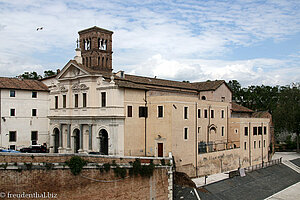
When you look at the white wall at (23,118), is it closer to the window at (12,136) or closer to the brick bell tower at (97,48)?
the window at (12,136)

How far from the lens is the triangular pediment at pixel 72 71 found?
3534 cm

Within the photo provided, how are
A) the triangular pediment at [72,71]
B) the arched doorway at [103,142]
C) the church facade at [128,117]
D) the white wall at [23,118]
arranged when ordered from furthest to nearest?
the white wall at [23,118] → the triangular pediment at [72,71] → the arched doorway at [103,142] → the church facade at [128,117]

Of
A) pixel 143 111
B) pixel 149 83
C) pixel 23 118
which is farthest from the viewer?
pixel 23 118

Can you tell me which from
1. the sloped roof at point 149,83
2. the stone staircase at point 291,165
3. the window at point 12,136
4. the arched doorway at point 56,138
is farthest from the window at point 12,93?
the stone staircase at point 291,165

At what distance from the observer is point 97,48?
42.3 metres

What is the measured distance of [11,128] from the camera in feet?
125

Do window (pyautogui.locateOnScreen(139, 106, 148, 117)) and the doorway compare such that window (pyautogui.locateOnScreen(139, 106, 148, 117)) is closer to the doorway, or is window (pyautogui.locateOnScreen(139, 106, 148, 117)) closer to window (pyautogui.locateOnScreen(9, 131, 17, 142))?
the doorway

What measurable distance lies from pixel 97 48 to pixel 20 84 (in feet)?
34.8

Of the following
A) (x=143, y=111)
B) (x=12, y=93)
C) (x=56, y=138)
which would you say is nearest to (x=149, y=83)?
(x=143, y=111)

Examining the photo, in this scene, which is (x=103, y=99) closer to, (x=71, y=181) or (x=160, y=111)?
(x=160, y=111)

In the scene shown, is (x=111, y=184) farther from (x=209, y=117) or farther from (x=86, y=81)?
(x=209, y=117)

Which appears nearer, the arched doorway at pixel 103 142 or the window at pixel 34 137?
the arched doorway at pixel 103 142

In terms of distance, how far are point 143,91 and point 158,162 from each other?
332 inches

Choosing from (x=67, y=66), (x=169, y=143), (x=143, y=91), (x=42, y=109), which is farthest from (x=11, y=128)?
(x=169, y=143)
